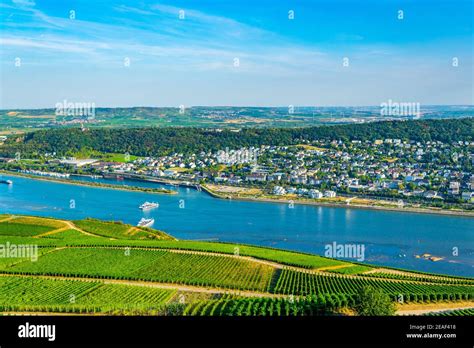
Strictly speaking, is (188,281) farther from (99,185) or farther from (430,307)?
(99,185)

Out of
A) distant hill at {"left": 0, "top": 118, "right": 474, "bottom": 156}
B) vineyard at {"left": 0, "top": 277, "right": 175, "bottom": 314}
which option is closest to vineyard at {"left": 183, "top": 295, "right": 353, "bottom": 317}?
vineyard at {"left": 0, "top": 277, "right": 175, "bottom": 314}

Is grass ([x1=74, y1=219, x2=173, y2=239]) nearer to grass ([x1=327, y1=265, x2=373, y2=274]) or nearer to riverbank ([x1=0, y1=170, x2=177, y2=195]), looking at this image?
grass ([x1=327, y1=265, x2=373, y2=274])

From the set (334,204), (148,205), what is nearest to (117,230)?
(148,205)

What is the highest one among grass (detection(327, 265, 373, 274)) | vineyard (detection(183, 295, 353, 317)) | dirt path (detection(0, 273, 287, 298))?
vineyard (detection(183, 295, 353, 317))

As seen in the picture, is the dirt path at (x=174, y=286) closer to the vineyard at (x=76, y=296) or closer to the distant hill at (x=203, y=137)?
the vineyard at (x=76, y=296)

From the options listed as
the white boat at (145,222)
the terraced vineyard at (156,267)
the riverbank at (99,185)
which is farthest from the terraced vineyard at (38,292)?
the riverbank at (99,185)
